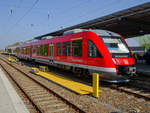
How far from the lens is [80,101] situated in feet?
19.4

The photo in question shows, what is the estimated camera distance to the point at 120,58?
26.1 feet

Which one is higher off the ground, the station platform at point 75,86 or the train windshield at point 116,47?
the train windshield at point 116,47

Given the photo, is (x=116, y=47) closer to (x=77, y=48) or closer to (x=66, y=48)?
(x=77, y=48)

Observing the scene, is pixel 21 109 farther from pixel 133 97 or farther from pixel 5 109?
pixel 133 97

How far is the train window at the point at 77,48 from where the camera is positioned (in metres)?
9.38

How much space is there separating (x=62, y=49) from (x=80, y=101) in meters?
6.39

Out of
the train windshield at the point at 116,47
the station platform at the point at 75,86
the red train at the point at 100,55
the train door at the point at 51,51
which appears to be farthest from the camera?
the train door at the point at 51,51

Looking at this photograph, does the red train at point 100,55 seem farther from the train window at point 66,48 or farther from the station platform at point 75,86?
the station platform at point 75,86

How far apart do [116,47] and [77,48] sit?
2467 millimetres

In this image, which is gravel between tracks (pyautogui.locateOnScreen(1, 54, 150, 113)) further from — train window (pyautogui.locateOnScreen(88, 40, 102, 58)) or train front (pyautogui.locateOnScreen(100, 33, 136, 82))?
train window (pyautogui.locateOnScreen(88, 40, 102, 58))

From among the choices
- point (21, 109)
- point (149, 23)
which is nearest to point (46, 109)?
point (21, 109)

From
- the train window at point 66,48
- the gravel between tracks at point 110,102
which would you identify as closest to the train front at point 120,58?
the gravel between tracks at point 110,102

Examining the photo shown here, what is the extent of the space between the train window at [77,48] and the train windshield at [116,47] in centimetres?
173

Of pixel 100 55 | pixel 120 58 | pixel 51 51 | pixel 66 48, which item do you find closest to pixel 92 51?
pixel 100 55
